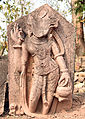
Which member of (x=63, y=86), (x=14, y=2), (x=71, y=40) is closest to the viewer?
(x=63, y=86)

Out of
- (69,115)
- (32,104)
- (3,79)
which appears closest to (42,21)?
(32,104)

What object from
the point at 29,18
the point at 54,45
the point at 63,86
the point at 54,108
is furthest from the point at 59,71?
the point at 29,18

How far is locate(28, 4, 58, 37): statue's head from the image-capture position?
12.6 ft

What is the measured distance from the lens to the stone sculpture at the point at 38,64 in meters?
3.82

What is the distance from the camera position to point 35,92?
3.81 metres

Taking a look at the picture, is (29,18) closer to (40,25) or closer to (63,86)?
(40,25)

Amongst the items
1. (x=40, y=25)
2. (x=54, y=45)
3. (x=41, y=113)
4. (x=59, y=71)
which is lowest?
(x=41, y=113)

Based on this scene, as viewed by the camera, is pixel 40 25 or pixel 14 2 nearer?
pixel 40 25

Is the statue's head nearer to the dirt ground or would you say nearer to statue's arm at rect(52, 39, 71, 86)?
statue's arm at rect(52, 39, 71, 86)

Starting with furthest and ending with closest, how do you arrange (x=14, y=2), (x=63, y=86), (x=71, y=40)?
(x=14, y=2) → (x=71, y=40) → (x=63, y=86)

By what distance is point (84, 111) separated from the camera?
399 cm

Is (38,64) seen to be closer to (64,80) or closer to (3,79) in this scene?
(64,80)

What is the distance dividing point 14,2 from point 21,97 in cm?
696

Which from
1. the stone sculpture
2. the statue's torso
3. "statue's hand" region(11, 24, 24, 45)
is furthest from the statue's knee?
"statue's hand" region(11, 24, 24, 45)
